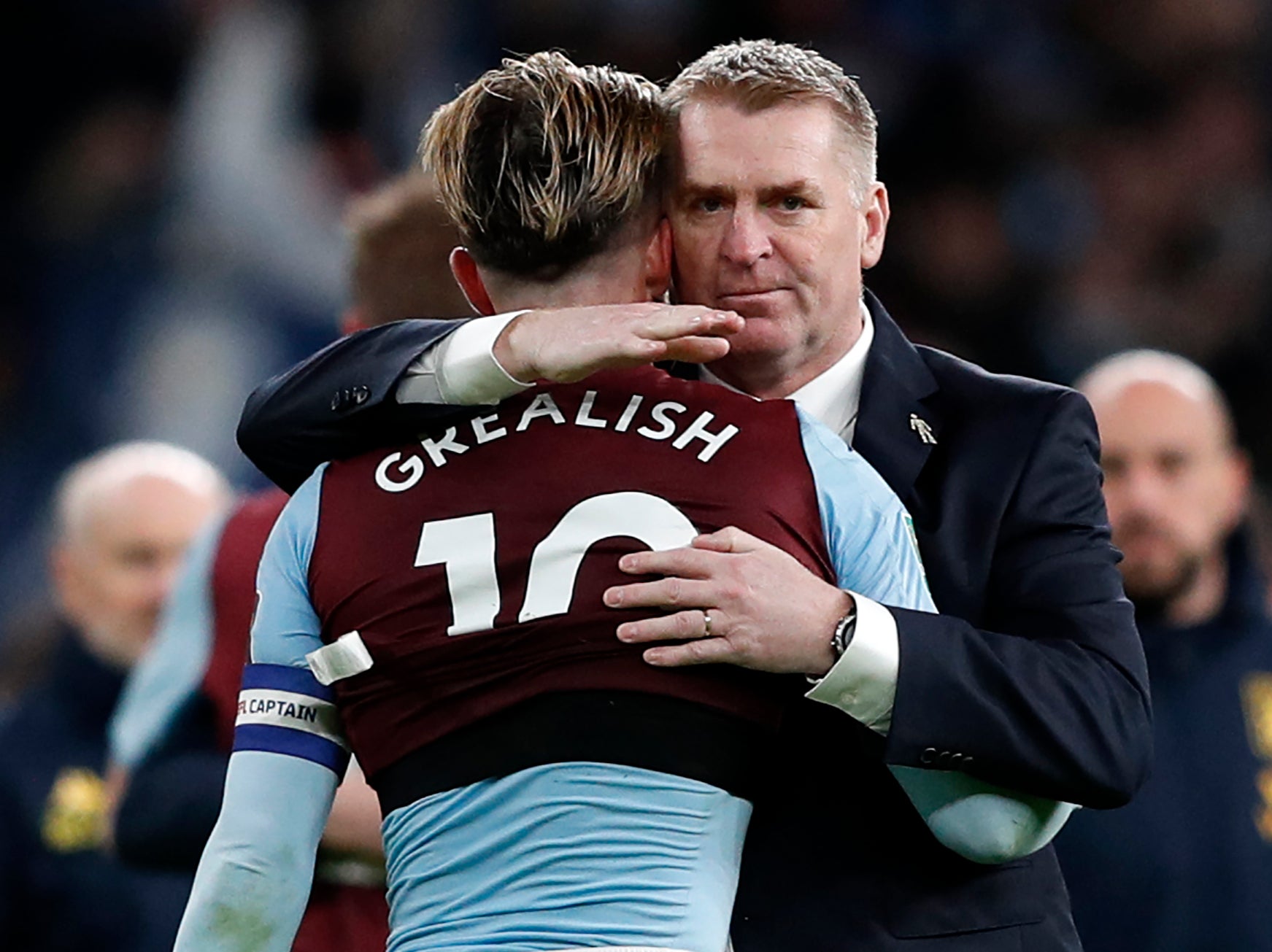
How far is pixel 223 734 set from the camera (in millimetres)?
3557

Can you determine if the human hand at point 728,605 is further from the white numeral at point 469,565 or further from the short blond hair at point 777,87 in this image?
the short blond hair at point 777,87

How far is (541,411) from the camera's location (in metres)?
2.41

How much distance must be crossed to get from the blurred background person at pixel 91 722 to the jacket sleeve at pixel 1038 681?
357 cm

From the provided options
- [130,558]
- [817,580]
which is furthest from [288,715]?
[130,558]

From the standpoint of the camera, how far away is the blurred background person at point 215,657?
343 centimetres

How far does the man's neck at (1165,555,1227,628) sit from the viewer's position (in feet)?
17.3

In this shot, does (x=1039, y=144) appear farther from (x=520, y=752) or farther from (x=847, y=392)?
(x=520, y=752)

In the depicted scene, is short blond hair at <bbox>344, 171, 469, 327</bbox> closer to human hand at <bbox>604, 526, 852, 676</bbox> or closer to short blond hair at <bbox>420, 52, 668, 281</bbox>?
short blond hair at <bbox>420, 52, 668, 281</bbox>

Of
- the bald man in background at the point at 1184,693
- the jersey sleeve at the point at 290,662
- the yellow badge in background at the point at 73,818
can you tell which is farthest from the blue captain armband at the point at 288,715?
the yellow badge in background at the point at 73,818

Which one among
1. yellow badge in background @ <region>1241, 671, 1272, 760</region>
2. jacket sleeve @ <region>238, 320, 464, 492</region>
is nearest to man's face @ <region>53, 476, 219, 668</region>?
yellow badge in background @ <region>1241, 671, 1272, 760</region>

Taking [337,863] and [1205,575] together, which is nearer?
[337,863]

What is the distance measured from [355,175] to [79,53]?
152 centimetres

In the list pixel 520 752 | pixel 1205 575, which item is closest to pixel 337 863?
pixel 520 752

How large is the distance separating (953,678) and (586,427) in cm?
51
